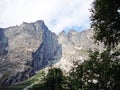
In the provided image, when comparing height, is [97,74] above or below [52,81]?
above

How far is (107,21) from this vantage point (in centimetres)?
3350

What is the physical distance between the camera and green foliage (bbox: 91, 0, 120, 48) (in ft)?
107

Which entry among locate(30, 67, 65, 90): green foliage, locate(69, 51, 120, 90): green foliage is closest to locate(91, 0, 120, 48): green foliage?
locate(69, 51, 120, 90): green foliage

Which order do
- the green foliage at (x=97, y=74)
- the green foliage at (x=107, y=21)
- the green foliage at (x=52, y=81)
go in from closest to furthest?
the green foliage at (x=107, y=21)
the green foliage at (x=97, y=74)
the green foliage at (x=52, y=81)

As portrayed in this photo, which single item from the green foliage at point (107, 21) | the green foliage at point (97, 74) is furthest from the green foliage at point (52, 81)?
the green foliage at point (107, 21)

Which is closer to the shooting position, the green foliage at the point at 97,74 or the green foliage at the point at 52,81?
the green foliage at the point at 97,74

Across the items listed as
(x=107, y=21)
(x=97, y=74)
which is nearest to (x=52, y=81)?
(x=97, y=74)

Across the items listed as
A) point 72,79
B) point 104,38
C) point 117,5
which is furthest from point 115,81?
point 117,5

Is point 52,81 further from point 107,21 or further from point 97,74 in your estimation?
point 107,21

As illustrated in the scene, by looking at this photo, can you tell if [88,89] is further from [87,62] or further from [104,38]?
[104,38]

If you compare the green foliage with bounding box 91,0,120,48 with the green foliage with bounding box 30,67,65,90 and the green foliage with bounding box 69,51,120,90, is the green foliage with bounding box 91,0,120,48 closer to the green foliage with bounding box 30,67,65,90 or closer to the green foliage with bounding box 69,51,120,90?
the green foliage with bounding box 69,51,120,90

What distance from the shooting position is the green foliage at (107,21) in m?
32.6

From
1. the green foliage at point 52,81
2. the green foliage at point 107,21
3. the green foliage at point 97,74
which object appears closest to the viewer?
the green foliage at point 107,21

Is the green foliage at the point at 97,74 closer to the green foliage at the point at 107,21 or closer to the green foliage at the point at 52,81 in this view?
the green foliage at the point at 52,81
